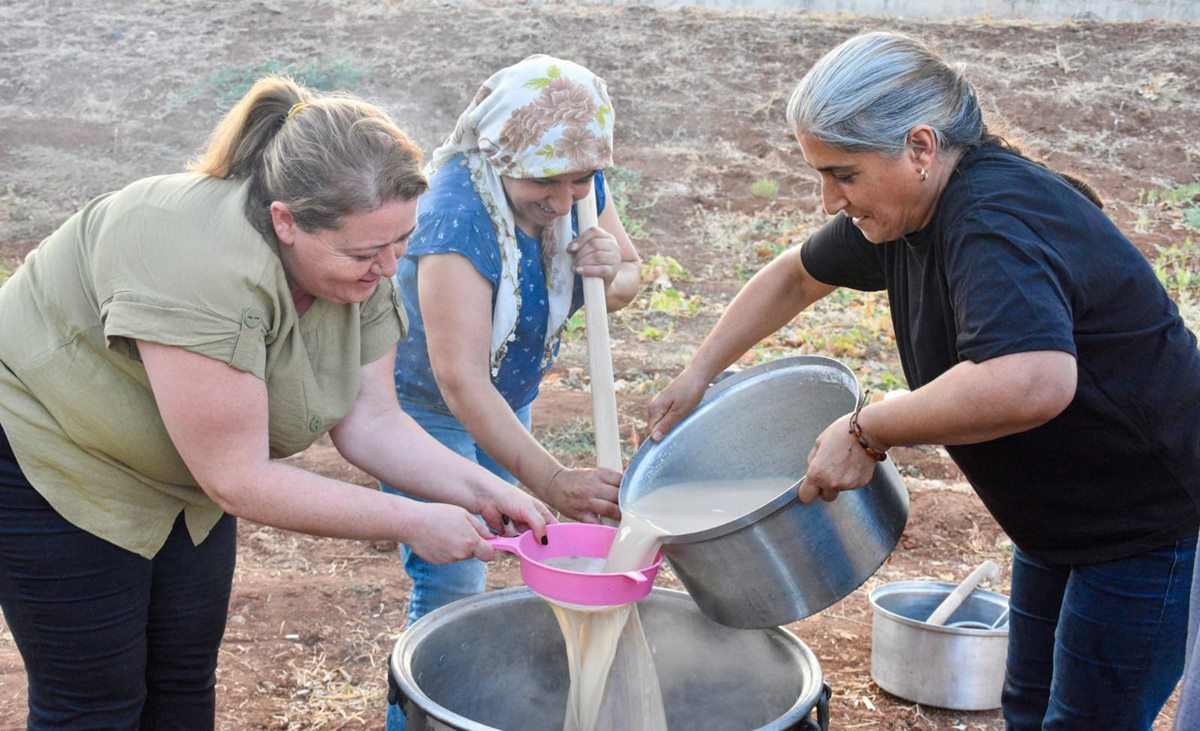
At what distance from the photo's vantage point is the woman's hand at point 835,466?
77.5 inches

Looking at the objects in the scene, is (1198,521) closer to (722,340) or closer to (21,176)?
(722,340)

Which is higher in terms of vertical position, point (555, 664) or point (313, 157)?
point (313, 157)

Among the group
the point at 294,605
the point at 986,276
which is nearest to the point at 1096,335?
the point at 986,276

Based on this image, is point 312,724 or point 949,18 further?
point 949,18

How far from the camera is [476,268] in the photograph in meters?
2.51

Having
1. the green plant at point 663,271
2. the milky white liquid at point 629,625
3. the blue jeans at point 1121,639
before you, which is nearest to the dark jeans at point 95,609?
the milky white liquid at point 629,625

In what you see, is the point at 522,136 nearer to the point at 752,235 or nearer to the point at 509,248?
the point at 509,248

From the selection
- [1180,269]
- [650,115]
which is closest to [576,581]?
[1180,269]

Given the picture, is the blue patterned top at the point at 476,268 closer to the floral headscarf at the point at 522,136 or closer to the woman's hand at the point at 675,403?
the floral headscarf at the point at 522,136

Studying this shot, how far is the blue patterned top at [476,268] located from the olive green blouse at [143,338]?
1.01 feet

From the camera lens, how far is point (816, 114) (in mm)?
2012

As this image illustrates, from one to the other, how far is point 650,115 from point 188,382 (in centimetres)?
1090

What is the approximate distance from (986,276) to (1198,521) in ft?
2.31

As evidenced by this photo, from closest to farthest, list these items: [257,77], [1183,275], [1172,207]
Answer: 1. [1183,275]
2. [1172,207]
3. [257,77]
